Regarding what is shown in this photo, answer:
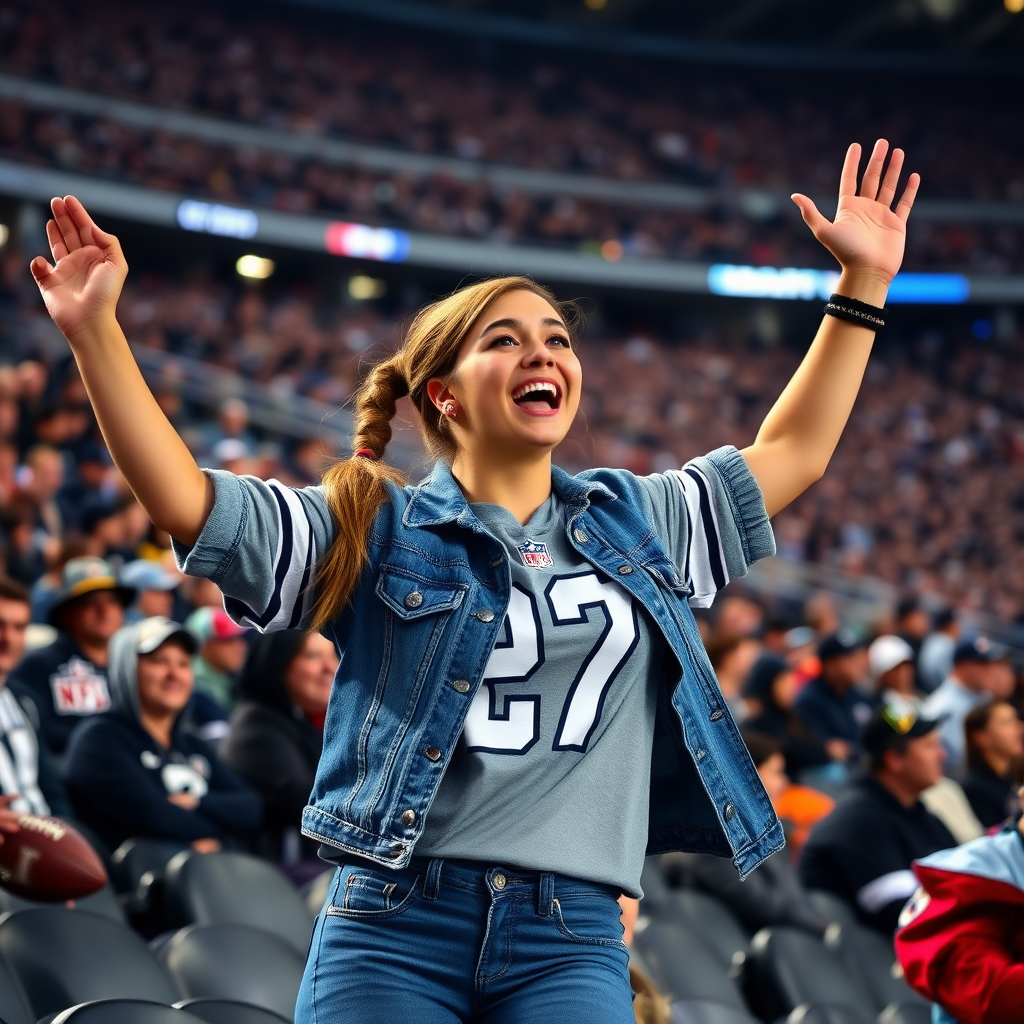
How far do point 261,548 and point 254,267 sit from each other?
18.3 metres

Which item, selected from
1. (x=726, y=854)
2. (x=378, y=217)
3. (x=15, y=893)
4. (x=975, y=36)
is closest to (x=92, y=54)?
(x=378, y=217)

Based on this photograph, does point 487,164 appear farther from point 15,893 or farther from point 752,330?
point 15,893

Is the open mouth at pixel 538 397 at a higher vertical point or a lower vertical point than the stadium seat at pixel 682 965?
higher

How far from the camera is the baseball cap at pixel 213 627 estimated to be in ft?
18.6

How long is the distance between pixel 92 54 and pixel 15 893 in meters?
18.5

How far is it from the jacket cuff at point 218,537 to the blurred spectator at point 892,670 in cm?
605

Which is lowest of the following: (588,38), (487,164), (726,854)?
(726,854)

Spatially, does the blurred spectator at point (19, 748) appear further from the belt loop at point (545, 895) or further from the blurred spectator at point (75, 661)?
the belt loop at point (545, 895)

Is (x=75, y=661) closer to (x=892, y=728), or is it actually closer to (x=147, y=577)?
(x=147, y=577)

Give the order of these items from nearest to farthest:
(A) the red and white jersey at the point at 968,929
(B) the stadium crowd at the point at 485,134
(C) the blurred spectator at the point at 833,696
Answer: (A) the red and white jersey at the point at 968,929 → (C) the blurred spectator at the point at 833,696 → (B) the stadium crowd at the point at 485,134

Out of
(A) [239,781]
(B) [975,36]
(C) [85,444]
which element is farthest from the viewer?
(B) [975,36]

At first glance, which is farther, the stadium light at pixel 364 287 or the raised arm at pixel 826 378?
the stadium light at pixel 364 287

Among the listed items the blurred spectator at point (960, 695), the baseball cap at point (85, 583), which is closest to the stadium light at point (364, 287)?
the blurred spectator at point (960, 695)

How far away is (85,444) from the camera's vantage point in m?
9.04
